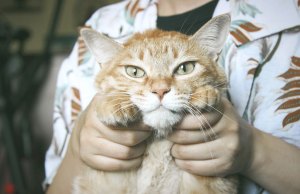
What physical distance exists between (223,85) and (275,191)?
0.30 m

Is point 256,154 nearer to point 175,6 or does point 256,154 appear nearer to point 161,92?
point 161,92

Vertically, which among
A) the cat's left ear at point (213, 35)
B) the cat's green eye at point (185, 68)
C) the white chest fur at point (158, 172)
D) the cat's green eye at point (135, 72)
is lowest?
the white chest fur at point (158, 172)

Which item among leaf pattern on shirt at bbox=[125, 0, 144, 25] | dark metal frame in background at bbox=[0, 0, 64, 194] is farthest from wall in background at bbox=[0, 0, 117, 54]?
leaf pattern on shirt at bbox=[125, 0, 144, 25]

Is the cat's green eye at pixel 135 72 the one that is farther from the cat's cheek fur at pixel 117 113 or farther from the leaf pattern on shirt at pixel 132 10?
the leaf pattern on shirt at pixel 132 10

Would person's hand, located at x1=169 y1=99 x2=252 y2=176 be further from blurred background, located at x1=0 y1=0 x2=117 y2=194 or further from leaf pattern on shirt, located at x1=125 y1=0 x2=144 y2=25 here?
blurred background, located at x1=0 y1=0 x2=117 y2=194

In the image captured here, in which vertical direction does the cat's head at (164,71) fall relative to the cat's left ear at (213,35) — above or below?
below

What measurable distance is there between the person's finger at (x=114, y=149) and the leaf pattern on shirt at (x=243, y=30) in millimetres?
414

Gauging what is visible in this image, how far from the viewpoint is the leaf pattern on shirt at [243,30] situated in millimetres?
905

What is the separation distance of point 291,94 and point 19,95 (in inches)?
63.6

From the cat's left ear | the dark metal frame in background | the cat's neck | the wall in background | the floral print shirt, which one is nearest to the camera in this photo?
the cat's left ear

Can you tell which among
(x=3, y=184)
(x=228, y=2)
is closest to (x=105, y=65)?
(x=228, y=2)

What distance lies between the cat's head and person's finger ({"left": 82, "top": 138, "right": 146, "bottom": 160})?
0.21 ft

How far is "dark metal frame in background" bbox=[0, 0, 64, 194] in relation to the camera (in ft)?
5.46

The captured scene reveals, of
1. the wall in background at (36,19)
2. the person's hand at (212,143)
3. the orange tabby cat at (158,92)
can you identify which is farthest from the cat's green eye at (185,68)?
the wall in background at (36,19)
